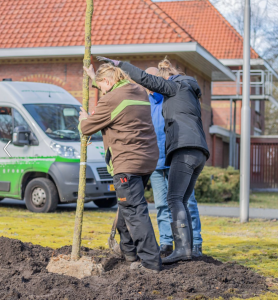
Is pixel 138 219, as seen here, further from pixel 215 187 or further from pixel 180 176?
pixel 215 187

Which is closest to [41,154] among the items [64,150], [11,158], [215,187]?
[64,150]

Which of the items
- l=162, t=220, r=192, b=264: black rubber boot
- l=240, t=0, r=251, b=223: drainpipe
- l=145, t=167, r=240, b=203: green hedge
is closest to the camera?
l=162, t=220, r=192, b=264: black rubber boot

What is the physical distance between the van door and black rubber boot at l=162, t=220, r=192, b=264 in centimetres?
590

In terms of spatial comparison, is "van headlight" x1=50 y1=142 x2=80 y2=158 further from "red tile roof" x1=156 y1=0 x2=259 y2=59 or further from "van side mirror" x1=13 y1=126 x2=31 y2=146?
"red tile roof" x1=156 y1=0 x2=259 y2=59

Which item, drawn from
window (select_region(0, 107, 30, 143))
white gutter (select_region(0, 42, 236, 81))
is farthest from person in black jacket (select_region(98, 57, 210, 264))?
white gutter (select_region(0, 42, 236, 81))

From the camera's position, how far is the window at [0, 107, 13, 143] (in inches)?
426

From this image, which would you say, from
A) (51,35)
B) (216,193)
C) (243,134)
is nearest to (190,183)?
(243,134)

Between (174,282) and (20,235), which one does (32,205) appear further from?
(174,282)

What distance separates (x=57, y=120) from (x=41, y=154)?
889mm

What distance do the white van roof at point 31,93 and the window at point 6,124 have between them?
24 centimetres

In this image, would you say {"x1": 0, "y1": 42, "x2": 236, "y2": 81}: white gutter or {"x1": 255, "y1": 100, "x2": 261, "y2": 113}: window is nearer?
{"x1": 0, "y1": 42, "x2": 236, "y2": 81}: white gutter

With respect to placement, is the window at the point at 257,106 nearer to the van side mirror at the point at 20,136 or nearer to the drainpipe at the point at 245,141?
the drainpipe at the point at 245,141

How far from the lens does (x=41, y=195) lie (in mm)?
10500

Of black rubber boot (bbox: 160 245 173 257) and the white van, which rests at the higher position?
the white van
